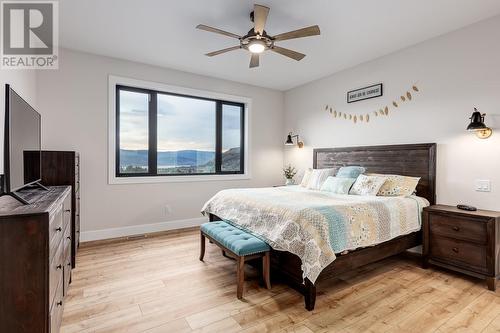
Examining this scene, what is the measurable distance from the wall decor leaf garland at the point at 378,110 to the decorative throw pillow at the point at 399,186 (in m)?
1.03

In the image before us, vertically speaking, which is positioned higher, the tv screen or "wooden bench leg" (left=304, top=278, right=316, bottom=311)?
the tv screen

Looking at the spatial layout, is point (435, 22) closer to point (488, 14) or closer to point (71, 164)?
point (488, 14)

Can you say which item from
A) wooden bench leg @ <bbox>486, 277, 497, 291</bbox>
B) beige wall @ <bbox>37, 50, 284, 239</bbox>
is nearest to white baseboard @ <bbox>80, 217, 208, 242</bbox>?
beige wall @ <bbox>37, 50, 284, 239</bbox>

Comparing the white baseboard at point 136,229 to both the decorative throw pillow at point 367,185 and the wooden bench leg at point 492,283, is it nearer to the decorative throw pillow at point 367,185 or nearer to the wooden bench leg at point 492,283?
the decorative throw pillow at point 367,185

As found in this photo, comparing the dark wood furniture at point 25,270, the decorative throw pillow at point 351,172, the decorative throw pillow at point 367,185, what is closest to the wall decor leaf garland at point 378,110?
the decorative throw pillow at point 351,172

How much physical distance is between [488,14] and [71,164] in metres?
4.68

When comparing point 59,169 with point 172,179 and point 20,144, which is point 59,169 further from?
point 172,179

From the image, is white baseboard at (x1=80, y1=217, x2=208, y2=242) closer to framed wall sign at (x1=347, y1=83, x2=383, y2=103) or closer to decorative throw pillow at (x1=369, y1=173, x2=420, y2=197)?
decorative throw pillow at (x1=369, y1=173, x2=420, y2=197)

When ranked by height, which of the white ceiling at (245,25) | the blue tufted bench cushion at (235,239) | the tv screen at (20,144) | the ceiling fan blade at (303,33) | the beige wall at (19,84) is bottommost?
the blue tufted bench cushion at (235,239)

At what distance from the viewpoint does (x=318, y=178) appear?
401 cm

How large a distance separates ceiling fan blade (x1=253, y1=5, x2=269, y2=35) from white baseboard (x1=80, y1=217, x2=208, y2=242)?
10.6ft

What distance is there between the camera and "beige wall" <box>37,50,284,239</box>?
11.5 ft

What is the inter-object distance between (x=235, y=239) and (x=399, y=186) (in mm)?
2194

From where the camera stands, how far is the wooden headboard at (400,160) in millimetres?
3240
